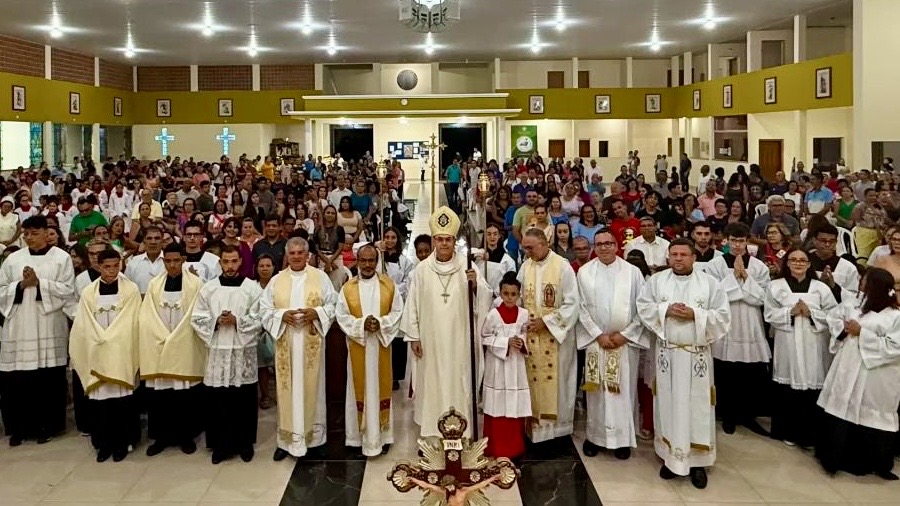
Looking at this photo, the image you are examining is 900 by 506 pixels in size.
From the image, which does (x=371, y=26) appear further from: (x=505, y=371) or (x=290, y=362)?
(x=505, y=371)

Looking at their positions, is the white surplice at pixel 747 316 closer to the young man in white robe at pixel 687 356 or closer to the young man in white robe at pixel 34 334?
the young man in white robe at pixel 687 356

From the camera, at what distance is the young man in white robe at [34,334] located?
23.2 feet

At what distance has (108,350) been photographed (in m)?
6.69

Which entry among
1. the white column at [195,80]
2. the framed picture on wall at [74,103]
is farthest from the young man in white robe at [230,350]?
the white column at [195,80]

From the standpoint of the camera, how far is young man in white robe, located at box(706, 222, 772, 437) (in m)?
7.18

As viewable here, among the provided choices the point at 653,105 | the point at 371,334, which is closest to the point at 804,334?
the point at 371,334

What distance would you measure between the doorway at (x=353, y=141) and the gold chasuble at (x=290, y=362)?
86.2 feet

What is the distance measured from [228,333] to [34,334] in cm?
172

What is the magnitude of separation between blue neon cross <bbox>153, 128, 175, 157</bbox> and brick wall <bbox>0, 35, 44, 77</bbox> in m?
7.05

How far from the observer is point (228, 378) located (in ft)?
22.2

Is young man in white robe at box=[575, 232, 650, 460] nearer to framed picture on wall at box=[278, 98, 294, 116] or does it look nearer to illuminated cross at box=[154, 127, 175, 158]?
framed picture on wall at box=[278, 98, 294, 116]

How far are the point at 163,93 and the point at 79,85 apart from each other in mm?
5036

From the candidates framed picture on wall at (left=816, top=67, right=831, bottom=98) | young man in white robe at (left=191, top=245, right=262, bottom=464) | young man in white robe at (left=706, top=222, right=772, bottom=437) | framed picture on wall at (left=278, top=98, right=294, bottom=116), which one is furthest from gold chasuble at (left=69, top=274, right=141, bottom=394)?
framed picture on wall at (left=278, top=98, right=294, bottom=116)

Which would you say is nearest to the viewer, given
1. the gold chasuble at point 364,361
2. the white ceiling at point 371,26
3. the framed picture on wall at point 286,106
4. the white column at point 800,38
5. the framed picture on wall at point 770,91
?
the gold chasuble at point 364,361
